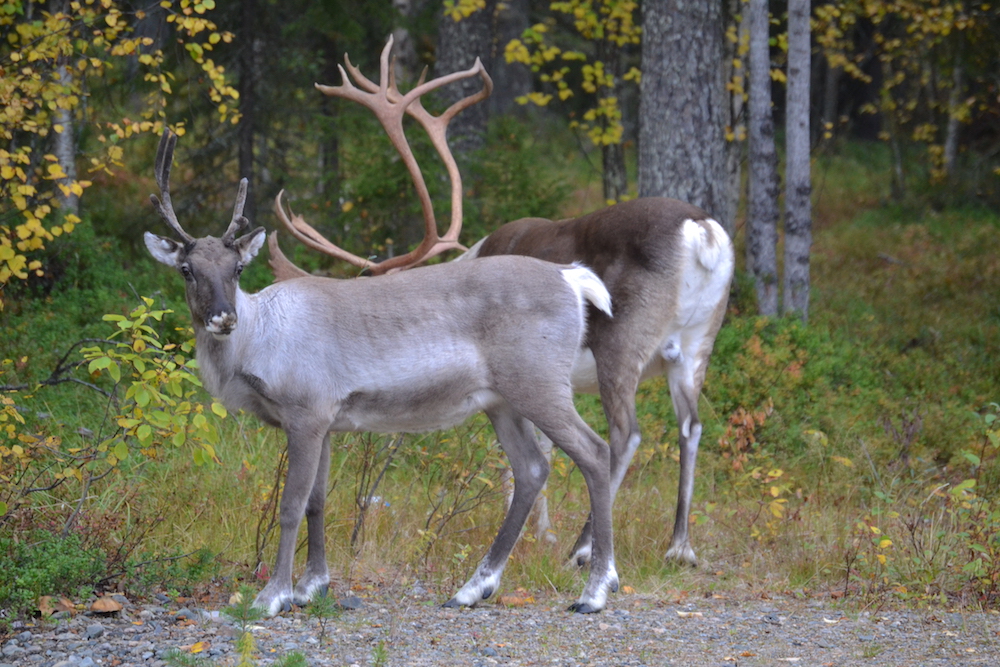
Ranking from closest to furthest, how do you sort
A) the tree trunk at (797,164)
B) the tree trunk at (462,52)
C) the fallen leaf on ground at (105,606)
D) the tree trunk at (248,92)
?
the fallen leaf on ground at (105,606) → the tree trunk at (797,164) → the tree trunk at (248,92) → the tree trunk at (462,52)

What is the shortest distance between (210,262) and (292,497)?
1166 mm

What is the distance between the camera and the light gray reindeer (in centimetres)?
495

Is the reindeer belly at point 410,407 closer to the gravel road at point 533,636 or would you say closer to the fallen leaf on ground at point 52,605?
the gravel road at point 533,636

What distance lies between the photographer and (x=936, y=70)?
17.5 m

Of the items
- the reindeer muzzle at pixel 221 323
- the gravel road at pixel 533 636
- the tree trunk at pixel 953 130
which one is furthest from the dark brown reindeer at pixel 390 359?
the tree trunk at pixel 953 130

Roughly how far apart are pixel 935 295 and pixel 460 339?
31.5 ft

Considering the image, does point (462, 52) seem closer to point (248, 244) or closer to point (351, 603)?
point (248, 244)

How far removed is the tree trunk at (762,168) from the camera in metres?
9.98

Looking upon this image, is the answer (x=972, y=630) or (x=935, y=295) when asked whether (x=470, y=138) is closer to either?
(x=935, y=295)

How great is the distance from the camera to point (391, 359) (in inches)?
201

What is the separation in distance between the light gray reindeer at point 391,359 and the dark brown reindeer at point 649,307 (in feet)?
2.61

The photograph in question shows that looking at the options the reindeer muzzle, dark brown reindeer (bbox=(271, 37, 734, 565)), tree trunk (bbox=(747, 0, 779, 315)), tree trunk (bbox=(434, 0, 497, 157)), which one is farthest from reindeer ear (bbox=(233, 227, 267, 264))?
tree trunk (bbox=(434, 0, 497, 157))

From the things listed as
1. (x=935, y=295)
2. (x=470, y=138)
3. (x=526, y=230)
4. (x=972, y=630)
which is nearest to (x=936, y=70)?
(x=935, y=295)

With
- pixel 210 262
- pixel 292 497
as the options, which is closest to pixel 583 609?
pixel 292 497
